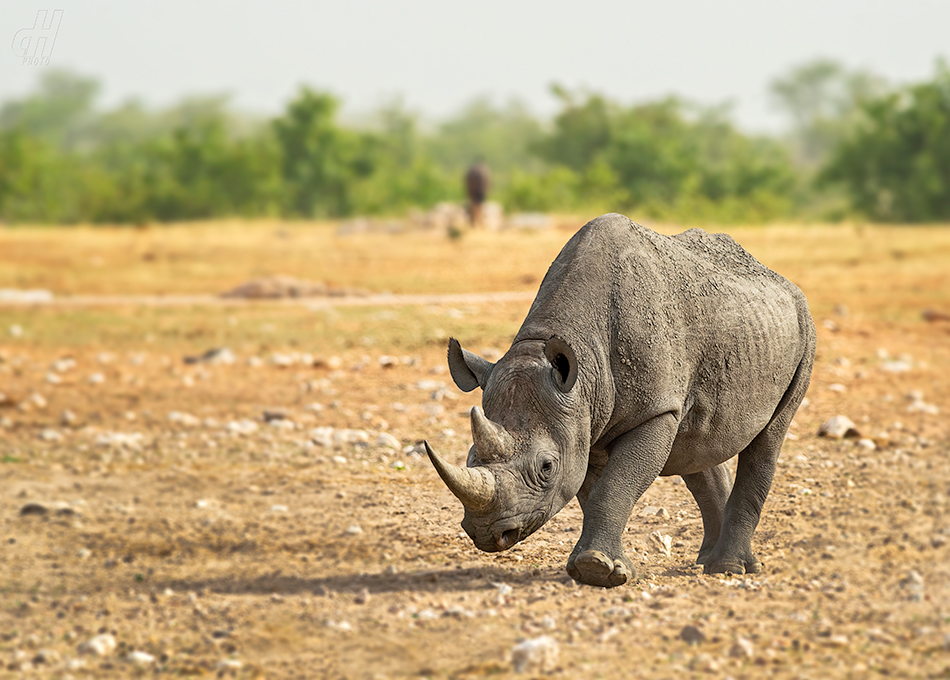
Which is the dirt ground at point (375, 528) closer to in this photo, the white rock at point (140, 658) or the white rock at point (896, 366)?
the white rock at point (140, 658)

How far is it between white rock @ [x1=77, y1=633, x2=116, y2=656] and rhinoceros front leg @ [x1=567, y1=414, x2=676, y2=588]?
2.28 meters

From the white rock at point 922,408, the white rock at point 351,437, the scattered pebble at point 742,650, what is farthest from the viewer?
the white rock at point 922,408

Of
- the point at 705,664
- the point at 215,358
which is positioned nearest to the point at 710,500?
the point at 705,664

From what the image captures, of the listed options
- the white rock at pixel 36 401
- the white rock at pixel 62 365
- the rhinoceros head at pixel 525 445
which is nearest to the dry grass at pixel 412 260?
the white rock at pixel 62 365

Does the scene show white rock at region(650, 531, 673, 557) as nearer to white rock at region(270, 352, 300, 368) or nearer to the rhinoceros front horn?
the rhinoceros front horn

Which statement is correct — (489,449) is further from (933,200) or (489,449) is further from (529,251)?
(933,200)

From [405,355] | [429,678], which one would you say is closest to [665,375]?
[429,678]

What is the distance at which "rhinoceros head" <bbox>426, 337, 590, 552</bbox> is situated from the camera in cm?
513

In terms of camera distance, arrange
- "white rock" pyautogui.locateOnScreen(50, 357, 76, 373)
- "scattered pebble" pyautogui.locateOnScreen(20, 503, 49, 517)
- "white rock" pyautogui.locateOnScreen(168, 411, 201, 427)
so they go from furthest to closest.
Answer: "white rock" pyautogui.locateOnScreen(50, 357, 76, 373), "white rock" pyautogui.locateOnScreen(168, 411, 201, 427), "scattered pebble" pyautogui.locateOnScreen(20, 503, 49, 517)

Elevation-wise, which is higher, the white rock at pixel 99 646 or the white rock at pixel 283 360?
the white rock at pixel 283 360

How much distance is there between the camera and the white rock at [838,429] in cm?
927

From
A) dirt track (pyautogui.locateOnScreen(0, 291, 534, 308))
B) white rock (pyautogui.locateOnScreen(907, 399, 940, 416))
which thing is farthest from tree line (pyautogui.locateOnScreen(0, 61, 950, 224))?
white rock (pyautogui.locateOnScreen(907, 399, 940, 416))

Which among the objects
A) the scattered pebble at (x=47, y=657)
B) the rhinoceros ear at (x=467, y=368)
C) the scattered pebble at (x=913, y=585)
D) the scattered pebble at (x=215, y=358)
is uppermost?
the rhinoceros ear at (x=467, y=368)

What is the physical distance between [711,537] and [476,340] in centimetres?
661
